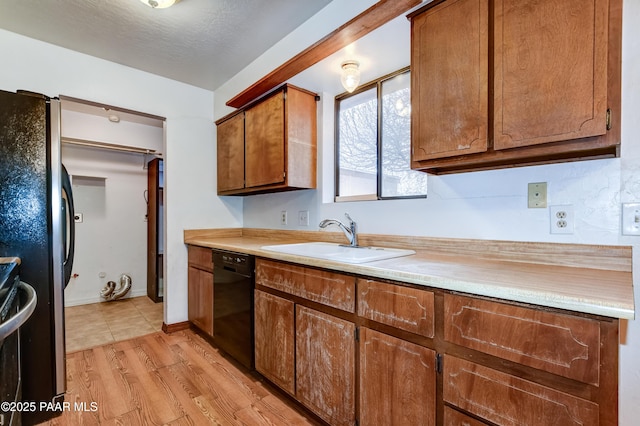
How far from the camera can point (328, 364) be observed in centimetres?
143

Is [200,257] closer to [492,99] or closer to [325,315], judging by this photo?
[325,315]

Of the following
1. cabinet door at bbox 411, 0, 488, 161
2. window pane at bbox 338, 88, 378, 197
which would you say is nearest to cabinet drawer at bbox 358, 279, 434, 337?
cabinet door at bbox 411, 0, 488, 161

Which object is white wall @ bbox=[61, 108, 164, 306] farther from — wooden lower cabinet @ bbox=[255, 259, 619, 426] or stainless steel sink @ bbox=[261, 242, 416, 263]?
wooden lower cabinet @ bbox=[255, 259, 619, 426]

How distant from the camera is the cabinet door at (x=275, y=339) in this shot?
64.8 inches

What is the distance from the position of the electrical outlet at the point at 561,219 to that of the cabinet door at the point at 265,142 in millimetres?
1636

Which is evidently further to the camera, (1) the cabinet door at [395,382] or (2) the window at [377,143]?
(2) the window at [377,143]

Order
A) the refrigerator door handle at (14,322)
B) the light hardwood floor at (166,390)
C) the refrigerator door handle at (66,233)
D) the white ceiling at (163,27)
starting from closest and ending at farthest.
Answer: the refrigerator door handle at (14,322)
the light hardwood floor at (166,390)
the refrigerator door handle at (66,233)
the white ceiling at (163,27)

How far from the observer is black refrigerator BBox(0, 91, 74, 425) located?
1.51m

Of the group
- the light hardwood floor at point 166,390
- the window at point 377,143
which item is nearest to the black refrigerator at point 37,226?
the light hardwood floor at point 166,390

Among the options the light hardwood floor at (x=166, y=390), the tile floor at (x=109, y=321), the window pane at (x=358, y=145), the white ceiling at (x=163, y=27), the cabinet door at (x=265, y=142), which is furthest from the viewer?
the tile floor at (x=109, y=321)

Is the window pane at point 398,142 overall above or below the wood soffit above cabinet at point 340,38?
below

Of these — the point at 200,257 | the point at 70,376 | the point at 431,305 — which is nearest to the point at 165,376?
the point at 70,376

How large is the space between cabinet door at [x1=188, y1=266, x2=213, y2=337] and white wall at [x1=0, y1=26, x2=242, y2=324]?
136 millimetres

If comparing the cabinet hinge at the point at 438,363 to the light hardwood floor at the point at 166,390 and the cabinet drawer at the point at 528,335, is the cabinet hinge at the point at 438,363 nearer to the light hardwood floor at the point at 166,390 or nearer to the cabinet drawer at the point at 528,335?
the cabinet drawer at the point at 528,335
